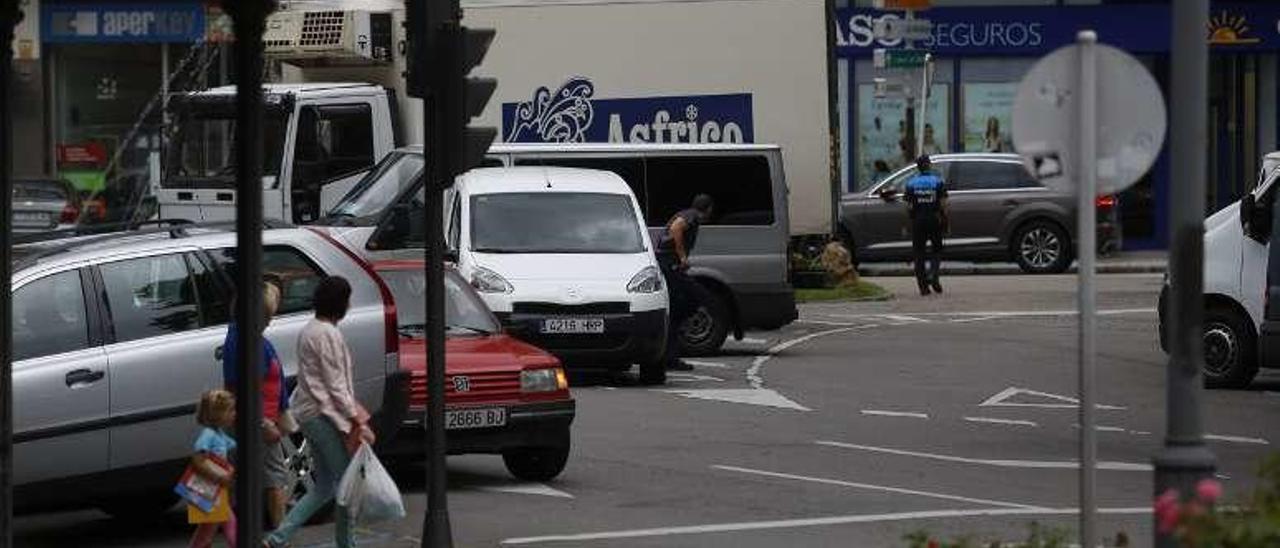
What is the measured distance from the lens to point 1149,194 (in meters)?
41.0

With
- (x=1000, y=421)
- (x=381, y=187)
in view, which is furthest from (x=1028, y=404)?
(x=381, y=187)

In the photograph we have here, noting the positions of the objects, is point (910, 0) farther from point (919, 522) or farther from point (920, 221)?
point (919, 522)

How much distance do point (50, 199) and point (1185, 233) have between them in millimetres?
33993

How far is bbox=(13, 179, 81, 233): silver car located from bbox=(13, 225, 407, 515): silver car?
27.0 meters

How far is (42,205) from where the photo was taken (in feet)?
132

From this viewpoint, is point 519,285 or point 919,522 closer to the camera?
point 919,522

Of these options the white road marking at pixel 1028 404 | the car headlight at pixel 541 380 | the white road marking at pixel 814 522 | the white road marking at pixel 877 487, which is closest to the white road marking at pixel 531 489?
the car headlight at pixel 541 380

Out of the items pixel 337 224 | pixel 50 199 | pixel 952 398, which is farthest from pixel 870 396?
pixel 50 199

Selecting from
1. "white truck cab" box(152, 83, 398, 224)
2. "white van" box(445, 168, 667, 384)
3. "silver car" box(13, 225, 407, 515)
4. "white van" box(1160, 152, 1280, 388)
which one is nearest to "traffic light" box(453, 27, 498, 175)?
"silver car" box(13, 225, 407, 515)

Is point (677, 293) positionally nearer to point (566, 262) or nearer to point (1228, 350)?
point (566, 262)

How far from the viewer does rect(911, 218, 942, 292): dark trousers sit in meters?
30.8

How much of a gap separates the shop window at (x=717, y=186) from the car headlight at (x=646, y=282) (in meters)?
2.99

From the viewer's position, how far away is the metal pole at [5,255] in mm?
9469

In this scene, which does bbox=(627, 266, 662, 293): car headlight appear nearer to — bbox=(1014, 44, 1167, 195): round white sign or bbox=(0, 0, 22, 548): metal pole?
bbox=(0, 0, 22, 548): metal pole
